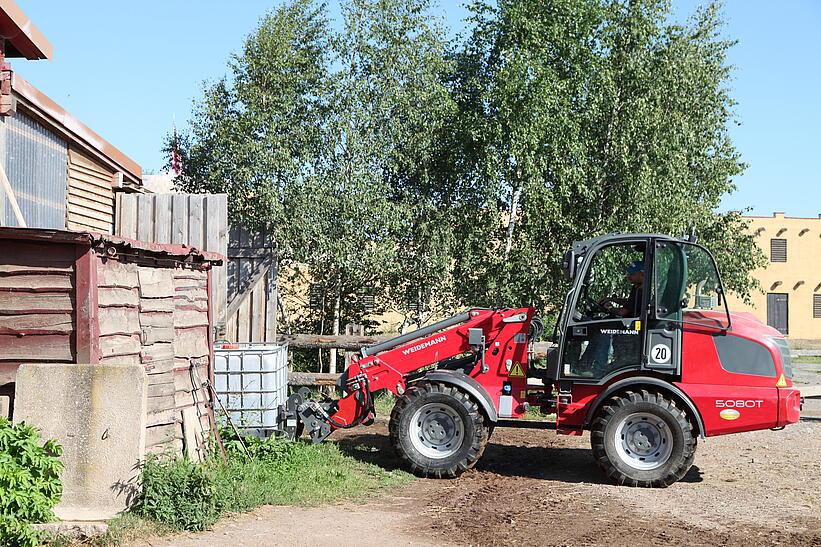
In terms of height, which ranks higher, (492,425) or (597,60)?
(597,60)

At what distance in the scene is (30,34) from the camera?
8.97m

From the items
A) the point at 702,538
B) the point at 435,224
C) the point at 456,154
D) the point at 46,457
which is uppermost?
the point at 456,154

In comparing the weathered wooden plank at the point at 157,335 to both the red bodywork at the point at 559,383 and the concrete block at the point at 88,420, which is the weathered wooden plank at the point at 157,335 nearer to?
→ the concrete block at the point at 88,420

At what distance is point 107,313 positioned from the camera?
8156mm

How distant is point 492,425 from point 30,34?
6485mm

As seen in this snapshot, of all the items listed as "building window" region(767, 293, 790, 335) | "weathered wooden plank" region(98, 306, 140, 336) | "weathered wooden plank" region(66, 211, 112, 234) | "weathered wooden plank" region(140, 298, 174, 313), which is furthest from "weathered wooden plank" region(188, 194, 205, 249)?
"building window" region(767, 293, 790, 335)

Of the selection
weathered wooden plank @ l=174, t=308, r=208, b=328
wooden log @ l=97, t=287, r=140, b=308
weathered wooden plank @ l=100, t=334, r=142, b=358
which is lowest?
weathered wooden plank @ l=100, t=334, r=142, b=358

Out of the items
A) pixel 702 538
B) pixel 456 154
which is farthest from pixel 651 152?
pixel 702 538

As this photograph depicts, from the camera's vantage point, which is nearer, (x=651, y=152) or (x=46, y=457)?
(x=46, y=457)

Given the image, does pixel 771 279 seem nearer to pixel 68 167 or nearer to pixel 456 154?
pixel 456 154

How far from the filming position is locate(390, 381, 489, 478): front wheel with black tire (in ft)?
35.4

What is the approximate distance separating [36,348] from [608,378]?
20.1 feet

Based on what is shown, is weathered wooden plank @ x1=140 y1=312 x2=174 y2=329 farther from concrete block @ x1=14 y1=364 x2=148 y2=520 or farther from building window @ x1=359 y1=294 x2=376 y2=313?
building window @ x1=359 y1=294 x2=376 y2=313

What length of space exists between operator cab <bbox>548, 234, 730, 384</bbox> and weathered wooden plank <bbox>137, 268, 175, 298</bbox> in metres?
4.37
